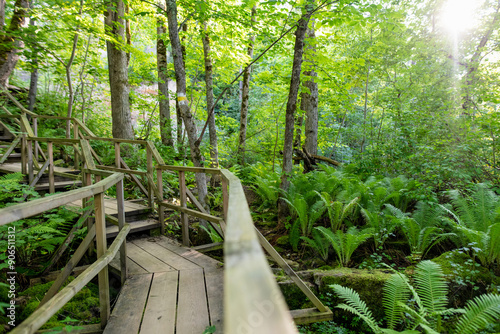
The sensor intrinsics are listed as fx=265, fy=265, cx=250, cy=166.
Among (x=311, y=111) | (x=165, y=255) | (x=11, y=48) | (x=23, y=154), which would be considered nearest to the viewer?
(x=165, y=255)

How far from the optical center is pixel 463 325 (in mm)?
2436

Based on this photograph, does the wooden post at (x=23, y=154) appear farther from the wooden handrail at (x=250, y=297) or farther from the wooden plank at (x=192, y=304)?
the wooden handrail at (x=250, y=297)

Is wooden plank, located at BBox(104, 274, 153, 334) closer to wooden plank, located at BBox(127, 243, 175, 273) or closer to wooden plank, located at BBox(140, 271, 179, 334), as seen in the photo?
wooden plank, located at BBox(140, 271, 179, 334)

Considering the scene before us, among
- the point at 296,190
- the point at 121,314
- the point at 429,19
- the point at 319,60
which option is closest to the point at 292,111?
the point at 319,60

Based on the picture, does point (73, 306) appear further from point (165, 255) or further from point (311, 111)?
point (311, 111)

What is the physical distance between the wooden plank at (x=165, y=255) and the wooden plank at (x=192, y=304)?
0.17m

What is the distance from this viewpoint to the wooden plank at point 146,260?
132 inches

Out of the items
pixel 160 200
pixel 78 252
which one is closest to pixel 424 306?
pixel 78 252

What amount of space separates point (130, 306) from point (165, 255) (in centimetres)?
121

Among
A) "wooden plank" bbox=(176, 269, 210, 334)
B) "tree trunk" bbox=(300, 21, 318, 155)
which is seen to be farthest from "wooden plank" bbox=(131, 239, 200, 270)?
"tree trunk" bbox=(300, 21, 318, 155)

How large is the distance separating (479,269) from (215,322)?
130 inches

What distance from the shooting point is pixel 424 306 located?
9.18 ft

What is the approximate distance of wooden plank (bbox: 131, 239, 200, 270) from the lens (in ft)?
11.2

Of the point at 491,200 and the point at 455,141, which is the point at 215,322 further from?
the point at 455,141
